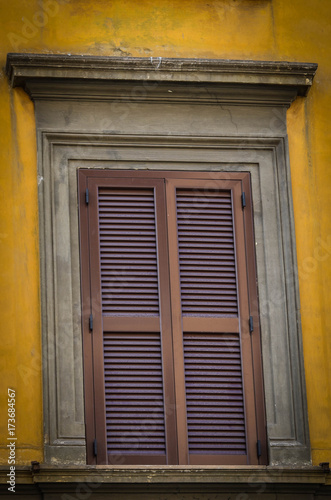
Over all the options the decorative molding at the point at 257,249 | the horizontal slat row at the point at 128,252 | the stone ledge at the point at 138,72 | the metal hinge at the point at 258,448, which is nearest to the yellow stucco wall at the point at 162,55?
the decorative molding at the point at 257,249

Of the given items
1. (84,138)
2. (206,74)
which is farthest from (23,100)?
(206,74)

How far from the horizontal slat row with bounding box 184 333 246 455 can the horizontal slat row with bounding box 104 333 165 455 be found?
20cm

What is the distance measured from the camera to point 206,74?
10.2 meters

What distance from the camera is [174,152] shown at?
33.4 ft

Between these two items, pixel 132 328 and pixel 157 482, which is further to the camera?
pixel 132 328

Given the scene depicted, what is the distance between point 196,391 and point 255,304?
2.35 ft

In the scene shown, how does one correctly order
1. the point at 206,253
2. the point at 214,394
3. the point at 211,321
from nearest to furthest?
1. the point at 214,394
2. the point at 211,321
3. the point at 206,253

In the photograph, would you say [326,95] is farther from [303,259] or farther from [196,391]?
[196,391]

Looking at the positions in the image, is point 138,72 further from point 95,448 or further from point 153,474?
point 153,474

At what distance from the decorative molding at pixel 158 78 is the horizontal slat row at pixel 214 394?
168cm

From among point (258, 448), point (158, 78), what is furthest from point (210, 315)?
point (158, 78)

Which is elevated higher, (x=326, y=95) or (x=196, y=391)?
(x=326, y=95)

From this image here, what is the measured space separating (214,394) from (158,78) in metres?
2.15

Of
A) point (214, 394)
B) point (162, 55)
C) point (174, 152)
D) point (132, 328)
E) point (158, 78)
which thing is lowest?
point (214, 394)
